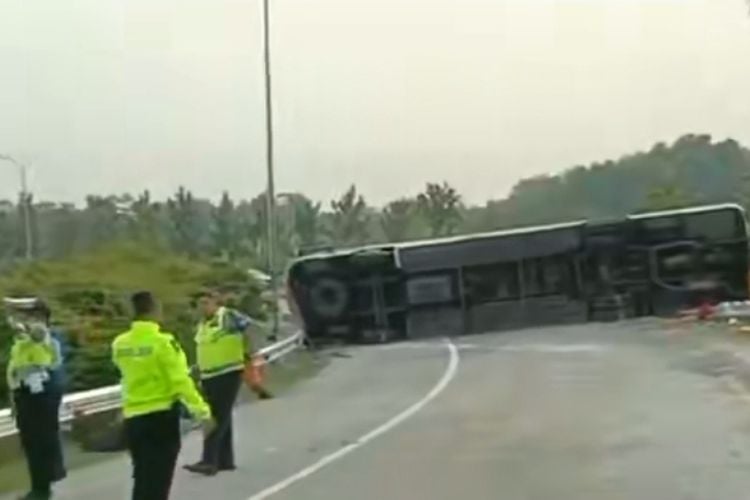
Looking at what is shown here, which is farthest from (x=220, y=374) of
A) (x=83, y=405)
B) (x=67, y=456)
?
(x=83, y=405)

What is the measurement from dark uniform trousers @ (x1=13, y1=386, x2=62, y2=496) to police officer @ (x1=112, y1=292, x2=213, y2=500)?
367 centimetres

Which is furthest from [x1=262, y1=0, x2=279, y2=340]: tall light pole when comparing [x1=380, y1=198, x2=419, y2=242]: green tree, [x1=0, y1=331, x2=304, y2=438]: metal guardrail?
[x1=380, y1=198, x2=419, y2=242]: green tree

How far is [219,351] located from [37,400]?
6.84 ft

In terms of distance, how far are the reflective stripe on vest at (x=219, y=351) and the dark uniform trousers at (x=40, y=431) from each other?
1814 mm

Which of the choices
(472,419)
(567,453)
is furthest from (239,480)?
(472,419)

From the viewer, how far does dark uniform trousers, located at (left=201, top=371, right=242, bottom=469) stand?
52.5 feet

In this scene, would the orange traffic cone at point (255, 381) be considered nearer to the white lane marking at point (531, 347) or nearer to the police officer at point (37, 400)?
the police officer at point (37, 400)

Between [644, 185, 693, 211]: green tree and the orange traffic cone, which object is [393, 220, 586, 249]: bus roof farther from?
[644, 185, 693, 211]: green tree

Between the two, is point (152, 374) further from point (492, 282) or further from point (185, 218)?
point (185, 218)

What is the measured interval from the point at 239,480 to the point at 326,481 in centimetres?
86

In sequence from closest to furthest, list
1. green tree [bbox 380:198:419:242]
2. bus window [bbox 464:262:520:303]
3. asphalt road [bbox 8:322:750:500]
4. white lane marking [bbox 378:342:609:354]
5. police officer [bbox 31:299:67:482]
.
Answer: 1. asphalt road [bbox 8:322:750:500]
2. police officer [bbox 31:299:67:482]
3. white lane marking [bbox 378:342:609:354]
4. bus window [bbox 464:262:520:303]
5. green tree [bbox 380:198:419:242]

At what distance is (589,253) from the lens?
162ft

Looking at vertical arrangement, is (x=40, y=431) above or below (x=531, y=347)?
below

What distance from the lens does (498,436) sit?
19.3 metres
